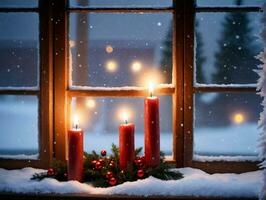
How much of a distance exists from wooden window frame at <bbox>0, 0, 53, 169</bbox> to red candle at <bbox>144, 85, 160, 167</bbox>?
1.44ft

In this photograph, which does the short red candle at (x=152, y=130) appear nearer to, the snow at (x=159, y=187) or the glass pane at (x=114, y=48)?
→ the snow at (x=159, y=187)

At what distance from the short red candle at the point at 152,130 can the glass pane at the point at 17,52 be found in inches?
21.3

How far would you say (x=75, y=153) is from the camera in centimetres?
136

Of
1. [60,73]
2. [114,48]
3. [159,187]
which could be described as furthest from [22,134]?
[159,187]

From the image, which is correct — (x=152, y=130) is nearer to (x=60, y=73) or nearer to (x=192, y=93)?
(x=192, y=93)

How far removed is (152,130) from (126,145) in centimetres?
12

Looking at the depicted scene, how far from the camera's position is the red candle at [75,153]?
4.44 feet

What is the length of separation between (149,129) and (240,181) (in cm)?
40

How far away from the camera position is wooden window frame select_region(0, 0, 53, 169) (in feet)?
5.04

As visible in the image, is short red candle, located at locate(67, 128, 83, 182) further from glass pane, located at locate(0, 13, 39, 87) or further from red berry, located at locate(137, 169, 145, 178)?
glass pane, located at locate(0, 13, 39, 87)

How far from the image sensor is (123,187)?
1.30 meters

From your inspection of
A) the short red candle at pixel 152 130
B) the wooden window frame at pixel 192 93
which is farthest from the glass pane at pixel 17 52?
the wooden window frame at pixel 192 93

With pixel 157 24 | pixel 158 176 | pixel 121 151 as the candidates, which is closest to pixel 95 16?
pixel 157 24

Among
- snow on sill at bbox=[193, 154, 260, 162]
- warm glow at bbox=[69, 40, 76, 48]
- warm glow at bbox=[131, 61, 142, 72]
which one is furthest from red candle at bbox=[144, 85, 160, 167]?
warm glow at bbox=[69, 40, 76, 48]
